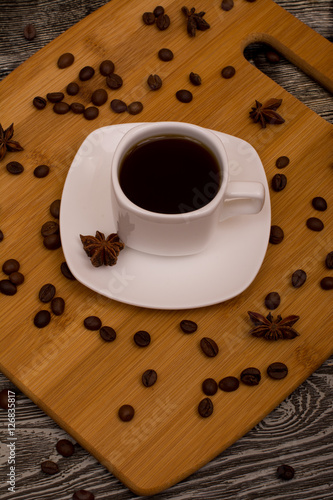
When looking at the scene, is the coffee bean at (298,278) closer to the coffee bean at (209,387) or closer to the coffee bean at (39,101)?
the coffee bean at (209,387)

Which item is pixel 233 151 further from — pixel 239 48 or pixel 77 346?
pixel 77 346

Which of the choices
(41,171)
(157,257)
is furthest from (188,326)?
(41,171)

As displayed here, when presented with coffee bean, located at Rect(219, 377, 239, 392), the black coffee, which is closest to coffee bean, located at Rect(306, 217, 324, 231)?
the black coffee

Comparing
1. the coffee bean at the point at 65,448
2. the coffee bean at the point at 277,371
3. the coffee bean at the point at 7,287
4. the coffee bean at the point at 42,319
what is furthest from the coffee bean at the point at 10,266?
the coffee bean at the point at 277,371

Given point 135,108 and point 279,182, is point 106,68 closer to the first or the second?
point 135,108

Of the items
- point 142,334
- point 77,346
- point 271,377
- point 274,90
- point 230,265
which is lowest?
point 77,346

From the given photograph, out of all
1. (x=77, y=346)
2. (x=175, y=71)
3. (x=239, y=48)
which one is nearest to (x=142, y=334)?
(x=77, y=346)
